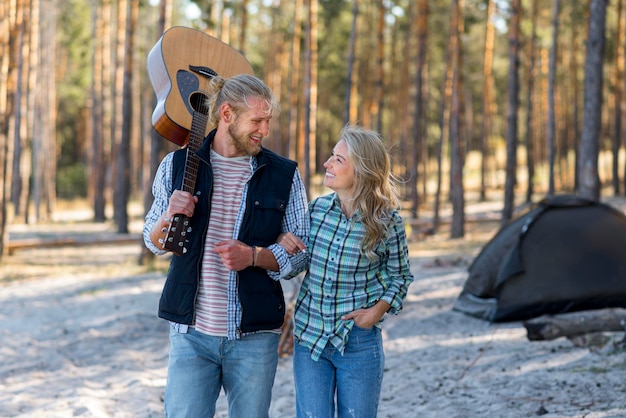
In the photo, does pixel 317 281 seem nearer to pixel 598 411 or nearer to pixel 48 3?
pixel 598 411

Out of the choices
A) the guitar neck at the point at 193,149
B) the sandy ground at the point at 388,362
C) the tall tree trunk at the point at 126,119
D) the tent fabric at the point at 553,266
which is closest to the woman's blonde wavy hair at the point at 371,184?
the guitar neck at the point at 193,149

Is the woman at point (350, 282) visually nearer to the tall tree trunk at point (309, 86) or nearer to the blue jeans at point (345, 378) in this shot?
the blue jeans at point (345, 378)

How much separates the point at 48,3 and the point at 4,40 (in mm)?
16694

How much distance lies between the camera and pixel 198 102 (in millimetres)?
3639

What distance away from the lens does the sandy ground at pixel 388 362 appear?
607 cm

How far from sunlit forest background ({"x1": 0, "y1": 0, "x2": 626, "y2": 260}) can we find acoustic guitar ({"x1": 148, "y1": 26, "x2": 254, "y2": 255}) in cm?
92

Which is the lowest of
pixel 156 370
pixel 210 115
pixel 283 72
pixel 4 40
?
pixel 156 370

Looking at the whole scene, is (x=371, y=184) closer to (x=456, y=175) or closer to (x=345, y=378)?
(x=345, y=378)

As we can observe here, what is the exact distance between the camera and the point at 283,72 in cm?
3691

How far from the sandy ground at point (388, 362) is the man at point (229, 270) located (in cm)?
299

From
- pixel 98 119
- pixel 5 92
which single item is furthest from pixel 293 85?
pixel 5 92

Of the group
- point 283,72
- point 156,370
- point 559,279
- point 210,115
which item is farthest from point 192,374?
point 283,72

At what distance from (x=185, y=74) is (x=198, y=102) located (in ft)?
0.51

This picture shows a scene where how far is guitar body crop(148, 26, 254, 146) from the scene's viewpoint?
3.58 meters
